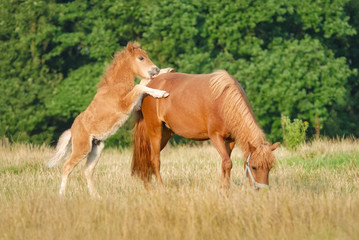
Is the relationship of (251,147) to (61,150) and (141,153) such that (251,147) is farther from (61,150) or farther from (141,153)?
(61,150)

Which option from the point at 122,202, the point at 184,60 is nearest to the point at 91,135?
the point at 122,202

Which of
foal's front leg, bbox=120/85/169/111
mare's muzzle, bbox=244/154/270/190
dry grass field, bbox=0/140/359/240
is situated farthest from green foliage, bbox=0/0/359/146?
dry grass field, bbox=0/140/359/240

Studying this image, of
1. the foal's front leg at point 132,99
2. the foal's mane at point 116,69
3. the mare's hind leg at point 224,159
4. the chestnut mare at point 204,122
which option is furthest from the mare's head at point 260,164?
the foal's mane at point 116,69

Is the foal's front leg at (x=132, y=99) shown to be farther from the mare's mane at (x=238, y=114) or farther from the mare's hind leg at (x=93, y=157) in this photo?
the mare's mane at (x=238, y=114)

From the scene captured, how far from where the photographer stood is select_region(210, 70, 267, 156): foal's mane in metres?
6.95

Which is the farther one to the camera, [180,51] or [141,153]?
[180,51]

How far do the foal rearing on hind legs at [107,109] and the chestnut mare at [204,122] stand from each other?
0.37m

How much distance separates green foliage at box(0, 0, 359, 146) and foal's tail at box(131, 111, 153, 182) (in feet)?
37.0

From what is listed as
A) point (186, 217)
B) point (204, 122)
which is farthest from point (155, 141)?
point (186, 217)

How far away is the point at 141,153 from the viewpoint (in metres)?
8.90

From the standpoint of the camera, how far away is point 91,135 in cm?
805

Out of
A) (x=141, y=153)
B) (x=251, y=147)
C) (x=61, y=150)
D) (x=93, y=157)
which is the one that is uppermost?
(x=251, y=147)

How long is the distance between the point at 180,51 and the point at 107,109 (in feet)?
49.4

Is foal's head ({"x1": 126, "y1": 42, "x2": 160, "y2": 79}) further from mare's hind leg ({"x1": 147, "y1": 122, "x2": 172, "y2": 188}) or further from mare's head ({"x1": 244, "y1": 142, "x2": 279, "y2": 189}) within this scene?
mare's head ({"x1": 244, "y1": 142, "x2": 279, "y2": 189})
